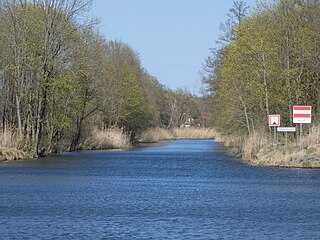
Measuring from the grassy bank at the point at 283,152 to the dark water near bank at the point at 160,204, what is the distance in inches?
80.1

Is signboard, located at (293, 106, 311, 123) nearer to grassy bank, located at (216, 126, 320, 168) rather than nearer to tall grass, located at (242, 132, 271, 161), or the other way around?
grassy bank, located at (216, 126, 320, 168)

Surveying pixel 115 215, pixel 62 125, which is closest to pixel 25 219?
pixel 115 215

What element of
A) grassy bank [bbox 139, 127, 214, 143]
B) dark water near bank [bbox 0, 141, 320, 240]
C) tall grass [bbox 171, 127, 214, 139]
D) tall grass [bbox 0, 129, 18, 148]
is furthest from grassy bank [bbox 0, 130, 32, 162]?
tall grass [bbox 171, 127, 214, 139]

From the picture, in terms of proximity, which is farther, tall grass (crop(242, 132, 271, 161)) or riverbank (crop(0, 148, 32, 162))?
riverbank (crop(0, 148, 32, 162))

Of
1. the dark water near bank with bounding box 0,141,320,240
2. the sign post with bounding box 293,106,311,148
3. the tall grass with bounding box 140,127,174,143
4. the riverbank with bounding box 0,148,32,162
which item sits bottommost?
the dark water near bank with bounding box 0,141,320,240

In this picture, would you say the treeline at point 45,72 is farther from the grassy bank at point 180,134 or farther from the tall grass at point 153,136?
the grassy bank at point 180,134

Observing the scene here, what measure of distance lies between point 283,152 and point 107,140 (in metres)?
29.5

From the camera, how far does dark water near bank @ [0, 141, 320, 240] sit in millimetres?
13688

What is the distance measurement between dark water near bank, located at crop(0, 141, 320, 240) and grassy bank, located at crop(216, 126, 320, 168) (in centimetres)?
204

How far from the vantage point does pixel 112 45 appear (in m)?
77.2

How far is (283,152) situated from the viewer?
113ft

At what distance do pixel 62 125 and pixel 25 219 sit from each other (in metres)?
34.0

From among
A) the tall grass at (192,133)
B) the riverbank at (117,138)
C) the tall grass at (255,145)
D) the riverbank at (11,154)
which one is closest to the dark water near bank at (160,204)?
the tall grass at (255,145)

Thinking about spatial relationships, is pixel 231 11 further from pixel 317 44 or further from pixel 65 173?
pixel 65 173
